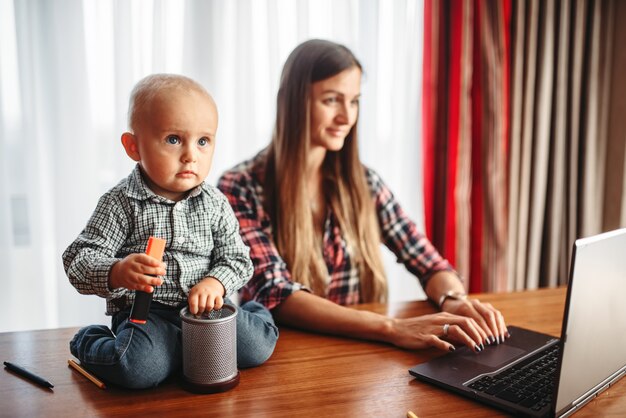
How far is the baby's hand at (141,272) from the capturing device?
32.0 inches

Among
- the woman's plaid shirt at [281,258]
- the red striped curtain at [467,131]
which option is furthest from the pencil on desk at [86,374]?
the red striped curtain at [467,131]

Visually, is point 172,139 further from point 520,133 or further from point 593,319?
point 520,133

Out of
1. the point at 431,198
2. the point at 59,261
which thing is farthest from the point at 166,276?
the point at 431,198

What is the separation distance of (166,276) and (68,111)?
108 cm

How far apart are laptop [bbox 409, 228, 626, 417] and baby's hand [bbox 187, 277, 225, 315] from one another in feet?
1.21

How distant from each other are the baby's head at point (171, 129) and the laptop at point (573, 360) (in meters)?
0.53

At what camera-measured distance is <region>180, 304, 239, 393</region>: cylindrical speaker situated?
877 millimetres

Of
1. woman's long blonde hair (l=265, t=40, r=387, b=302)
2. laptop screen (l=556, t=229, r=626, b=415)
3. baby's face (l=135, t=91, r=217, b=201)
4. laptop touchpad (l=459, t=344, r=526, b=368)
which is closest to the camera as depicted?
laptop screen (l=556, t=229, r=626, b=415)

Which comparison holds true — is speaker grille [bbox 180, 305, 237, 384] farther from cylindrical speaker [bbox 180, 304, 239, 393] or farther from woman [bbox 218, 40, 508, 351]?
woman [bbox 218, 40, 508, 351]

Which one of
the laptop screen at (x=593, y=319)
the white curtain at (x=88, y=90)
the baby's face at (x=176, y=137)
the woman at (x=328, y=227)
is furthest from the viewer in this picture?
the white curtain at (x=88, y=90)

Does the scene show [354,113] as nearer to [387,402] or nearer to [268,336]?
[268,336]

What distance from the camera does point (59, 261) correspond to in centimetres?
182

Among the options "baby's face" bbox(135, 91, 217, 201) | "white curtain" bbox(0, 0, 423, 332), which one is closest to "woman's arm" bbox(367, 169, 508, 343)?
"white curtain" bbox(0, 0, 423, 332)

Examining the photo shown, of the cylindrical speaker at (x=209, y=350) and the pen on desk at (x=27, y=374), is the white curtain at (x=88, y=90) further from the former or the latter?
the cylindrical speaker at (x=209, y=350)
